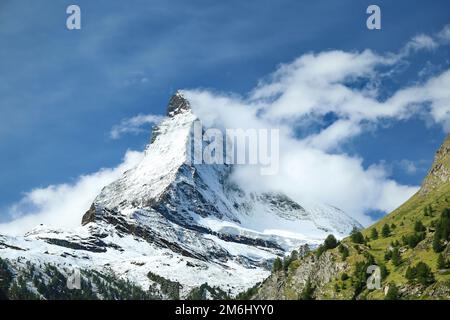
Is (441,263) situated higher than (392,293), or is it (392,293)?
(441,263)

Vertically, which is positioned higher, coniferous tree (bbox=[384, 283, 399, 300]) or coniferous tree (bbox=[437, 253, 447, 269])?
coniferous tree (bbox=[437, 253, 447, 269])

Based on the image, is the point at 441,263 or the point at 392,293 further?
the point at 441,263

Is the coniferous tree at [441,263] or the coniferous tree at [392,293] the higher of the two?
the coniferous tree at [441,263]

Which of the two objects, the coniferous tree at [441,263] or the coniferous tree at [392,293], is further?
the coniferous tree at [441,263]

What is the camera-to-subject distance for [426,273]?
613 feet

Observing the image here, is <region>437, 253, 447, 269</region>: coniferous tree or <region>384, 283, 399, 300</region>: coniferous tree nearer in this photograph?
<region>384, 283, 399, 300</region>: coniferous tree
